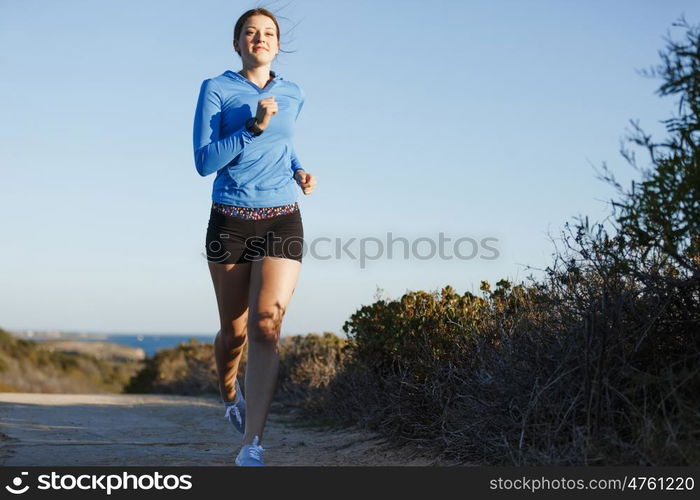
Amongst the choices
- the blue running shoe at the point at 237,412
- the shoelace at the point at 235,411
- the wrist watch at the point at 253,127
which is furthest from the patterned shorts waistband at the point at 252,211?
the shoelace at the point at 235,411

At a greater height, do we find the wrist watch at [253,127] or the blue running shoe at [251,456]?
the wrist watch at [253,127]

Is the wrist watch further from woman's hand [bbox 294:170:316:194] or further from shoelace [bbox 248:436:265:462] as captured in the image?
shoelace [bbox 248:436:265:462]

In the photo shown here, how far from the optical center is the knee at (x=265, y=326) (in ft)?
16.0

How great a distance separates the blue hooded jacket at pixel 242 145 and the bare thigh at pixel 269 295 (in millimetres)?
397

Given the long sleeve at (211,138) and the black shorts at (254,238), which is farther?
the black shorts at (254,238)

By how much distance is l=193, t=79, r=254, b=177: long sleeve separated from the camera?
4910mm

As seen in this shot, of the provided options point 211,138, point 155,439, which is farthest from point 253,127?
point 155,439

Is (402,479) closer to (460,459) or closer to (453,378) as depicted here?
(460,459)

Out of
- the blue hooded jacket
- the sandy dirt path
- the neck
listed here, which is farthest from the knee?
the neck

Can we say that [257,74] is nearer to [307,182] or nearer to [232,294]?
[307,182]

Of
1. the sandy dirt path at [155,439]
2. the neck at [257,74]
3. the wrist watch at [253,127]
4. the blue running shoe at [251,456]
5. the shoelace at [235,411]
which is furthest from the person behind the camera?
the shoelace at [235,411]

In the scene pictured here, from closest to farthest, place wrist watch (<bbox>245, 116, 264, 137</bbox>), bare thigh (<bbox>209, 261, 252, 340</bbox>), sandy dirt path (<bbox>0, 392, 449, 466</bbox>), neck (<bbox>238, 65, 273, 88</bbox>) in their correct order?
1. wrist watch (<bbox>245, 116, 264, 137</bbox>)
2. bare thigh (<bbox>209, 261, 252, 340</bbox>)
3. neck (<bbox>238, 65, 273, 88</bbox>)
4. sandy dirt path (<bbox>0, 392, 449, 466</bbox>)

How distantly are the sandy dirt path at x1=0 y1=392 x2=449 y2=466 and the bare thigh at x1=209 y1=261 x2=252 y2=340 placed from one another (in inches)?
36.0

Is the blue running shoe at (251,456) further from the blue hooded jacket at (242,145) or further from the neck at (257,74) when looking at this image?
the neck at (257,74)
